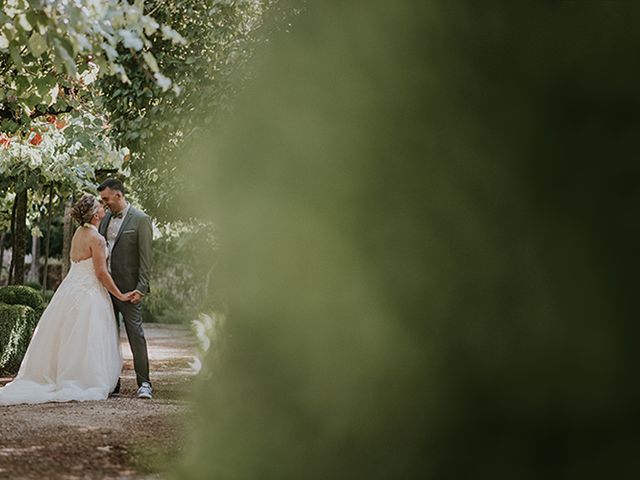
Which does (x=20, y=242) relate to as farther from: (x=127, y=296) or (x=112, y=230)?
(x=127, y=296)

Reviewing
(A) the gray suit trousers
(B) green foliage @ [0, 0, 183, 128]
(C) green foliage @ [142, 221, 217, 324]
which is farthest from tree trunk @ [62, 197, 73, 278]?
(B) green foliage @ [0, 0, 183, 128]

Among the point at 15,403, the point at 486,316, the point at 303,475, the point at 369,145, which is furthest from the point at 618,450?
the point at 15,403

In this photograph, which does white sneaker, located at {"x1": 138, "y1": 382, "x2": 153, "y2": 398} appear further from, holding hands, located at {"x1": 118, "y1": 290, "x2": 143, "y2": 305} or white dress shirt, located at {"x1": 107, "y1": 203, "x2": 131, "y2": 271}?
white dress shirt, located at {"x1": 107, "y1": 203, "x2": 131, "y2": 271}

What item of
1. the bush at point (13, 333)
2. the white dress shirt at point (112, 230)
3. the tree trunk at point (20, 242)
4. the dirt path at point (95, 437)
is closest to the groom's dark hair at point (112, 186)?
the white dress shirt at point (112, 230)

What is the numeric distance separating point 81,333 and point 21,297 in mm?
3321

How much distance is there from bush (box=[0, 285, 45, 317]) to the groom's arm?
3.59 m

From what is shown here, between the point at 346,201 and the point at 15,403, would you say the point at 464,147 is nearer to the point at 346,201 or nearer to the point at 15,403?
the point at 346,201

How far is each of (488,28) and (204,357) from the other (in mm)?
1853

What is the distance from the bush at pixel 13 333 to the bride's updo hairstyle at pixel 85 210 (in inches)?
91.8

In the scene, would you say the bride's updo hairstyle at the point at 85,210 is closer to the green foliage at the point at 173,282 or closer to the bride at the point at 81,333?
the bride at the point at 81,333

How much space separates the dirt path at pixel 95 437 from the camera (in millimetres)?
5680

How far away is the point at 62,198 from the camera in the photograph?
16859 millimetres

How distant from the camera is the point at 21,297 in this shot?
12734 mm

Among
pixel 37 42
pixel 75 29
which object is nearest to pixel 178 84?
pixel 37 42
